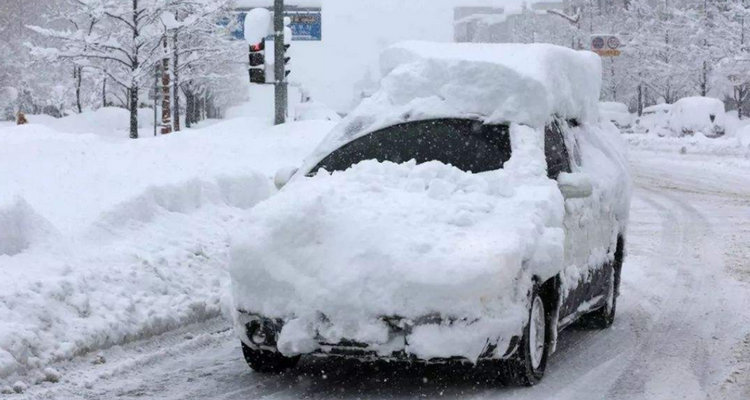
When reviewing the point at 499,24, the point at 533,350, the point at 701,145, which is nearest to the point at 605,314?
the point at 533,350

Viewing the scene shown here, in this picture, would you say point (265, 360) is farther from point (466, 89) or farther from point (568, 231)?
point (466, 89)

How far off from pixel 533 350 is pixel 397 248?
3.63 feet

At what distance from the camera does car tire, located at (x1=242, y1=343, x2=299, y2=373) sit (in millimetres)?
6479

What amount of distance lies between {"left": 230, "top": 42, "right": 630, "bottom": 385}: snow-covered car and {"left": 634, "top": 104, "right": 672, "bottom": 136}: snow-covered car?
46716mm

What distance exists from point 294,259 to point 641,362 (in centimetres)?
266

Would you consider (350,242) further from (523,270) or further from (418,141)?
(418,141)

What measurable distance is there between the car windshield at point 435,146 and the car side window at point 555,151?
333 millimetres

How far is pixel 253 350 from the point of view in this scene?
21.2 feet

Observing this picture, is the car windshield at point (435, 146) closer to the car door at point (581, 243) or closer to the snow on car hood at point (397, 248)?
the snow on car hood at point (397, 248)

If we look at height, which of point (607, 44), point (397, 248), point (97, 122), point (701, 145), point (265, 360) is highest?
point (607, 44)

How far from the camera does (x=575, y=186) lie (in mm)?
6883

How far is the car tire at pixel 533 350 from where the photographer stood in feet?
19.8

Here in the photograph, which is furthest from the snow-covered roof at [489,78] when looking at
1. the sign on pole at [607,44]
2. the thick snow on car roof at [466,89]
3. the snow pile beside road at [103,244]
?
the sign on pole at [607,44]

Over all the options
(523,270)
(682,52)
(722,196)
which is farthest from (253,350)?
Result: (682,52)
